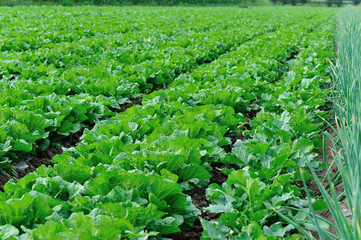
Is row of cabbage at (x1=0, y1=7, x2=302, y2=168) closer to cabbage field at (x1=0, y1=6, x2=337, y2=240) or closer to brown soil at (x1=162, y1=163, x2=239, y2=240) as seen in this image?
cabbage field at (x1=0, y1=6, x2=337, y2=240)

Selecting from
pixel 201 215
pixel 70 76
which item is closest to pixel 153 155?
pixel 201 215

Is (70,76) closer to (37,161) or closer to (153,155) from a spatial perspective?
(37,161)

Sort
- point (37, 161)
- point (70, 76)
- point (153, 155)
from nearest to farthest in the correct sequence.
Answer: point (153, 155)
point (37, 161)
point (70, 76)

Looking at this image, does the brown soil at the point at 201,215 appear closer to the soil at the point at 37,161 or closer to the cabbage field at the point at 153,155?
the cabbage field at the point at 153,155

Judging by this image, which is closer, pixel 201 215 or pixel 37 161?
pixel 201 215

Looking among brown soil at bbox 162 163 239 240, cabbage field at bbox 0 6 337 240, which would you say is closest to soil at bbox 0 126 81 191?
cabbage field at bbox 0 6 337 240

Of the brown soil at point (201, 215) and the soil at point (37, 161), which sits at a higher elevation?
the soil at point (37, 161)

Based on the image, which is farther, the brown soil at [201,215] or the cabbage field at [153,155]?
the brown soil at [201,215]

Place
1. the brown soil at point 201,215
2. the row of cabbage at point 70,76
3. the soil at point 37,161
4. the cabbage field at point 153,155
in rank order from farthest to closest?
1. the row of cabbage at point 70,76
2. the soil at point 37,161
3. the brown soil at point 201,215
4. the cabbage field at point 153,155

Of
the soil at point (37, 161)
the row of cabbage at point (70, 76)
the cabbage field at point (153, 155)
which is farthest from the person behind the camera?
the row of cabbage at point (70, 76)

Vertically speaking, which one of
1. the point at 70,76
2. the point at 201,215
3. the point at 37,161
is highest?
the point at 70,76

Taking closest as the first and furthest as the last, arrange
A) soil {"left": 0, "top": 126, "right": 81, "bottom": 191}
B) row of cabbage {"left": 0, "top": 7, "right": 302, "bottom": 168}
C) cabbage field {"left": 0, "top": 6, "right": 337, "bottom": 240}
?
cabbage field {"left": 0, "top": 6, "right": 337, "bottom": 240} → soil {"left": 0, "top": 126, "right": 81, "bottom": 191} → row of cabbage {"left": 0, "top": 7, "right": 302, "bottom": 168}

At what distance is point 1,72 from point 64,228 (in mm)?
4545

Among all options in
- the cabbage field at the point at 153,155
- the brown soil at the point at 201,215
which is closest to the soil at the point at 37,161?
the cabbage field at the point at 153,155
